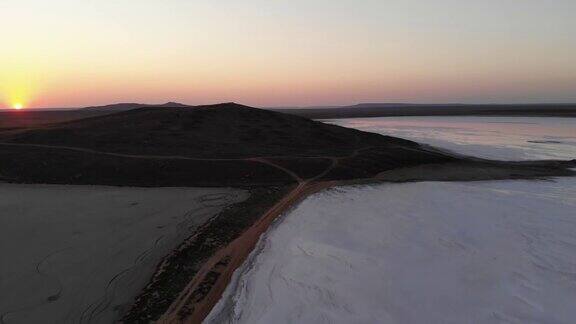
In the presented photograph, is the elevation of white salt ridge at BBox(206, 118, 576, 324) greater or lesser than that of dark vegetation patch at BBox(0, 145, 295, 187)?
lesser

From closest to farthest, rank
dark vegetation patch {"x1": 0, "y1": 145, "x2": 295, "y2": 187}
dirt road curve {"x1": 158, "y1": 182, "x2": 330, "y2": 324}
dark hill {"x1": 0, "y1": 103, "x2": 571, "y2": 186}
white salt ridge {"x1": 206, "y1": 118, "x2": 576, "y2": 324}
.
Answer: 1. dirt road curve {"x1": 158, "y1": 182, "x2": 330, "y2": 324}
2. white salt ridge {"x1": 206, "y1": 118, "x2": 576, "y2": 324}
3. dark vegetation patch {"x1": 0, "y1": 145, "x2": 295, "y2": 187}
4. dark hill {"x1": 0, "y1": 103, "x2": 571, "y2": 186}

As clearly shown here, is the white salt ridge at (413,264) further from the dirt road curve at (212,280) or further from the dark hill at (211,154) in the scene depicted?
the dark hill at (211,154)

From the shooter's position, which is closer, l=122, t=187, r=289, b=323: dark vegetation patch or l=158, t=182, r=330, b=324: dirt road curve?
l=158, t=182, r=330, b=324: dirt road curve

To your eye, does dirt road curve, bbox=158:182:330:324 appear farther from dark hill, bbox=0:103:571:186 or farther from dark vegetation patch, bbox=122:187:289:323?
dark hill, bbox=0:103:571:186

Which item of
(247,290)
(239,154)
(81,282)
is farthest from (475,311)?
(239,154)

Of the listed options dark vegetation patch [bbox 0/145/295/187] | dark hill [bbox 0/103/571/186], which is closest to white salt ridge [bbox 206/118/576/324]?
dark vegetation patch [bbox 0/145/295/187]

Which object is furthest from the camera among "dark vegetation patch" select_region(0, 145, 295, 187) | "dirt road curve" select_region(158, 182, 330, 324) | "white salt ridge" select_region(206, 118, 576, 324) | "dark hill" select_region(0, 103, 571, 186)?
"dark hill" select_region(0, 103, 571, 186)

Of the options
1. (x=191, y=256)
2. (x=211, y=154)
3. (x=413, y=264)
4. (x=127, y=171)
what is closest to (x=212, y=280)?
(x=191, y=256)
